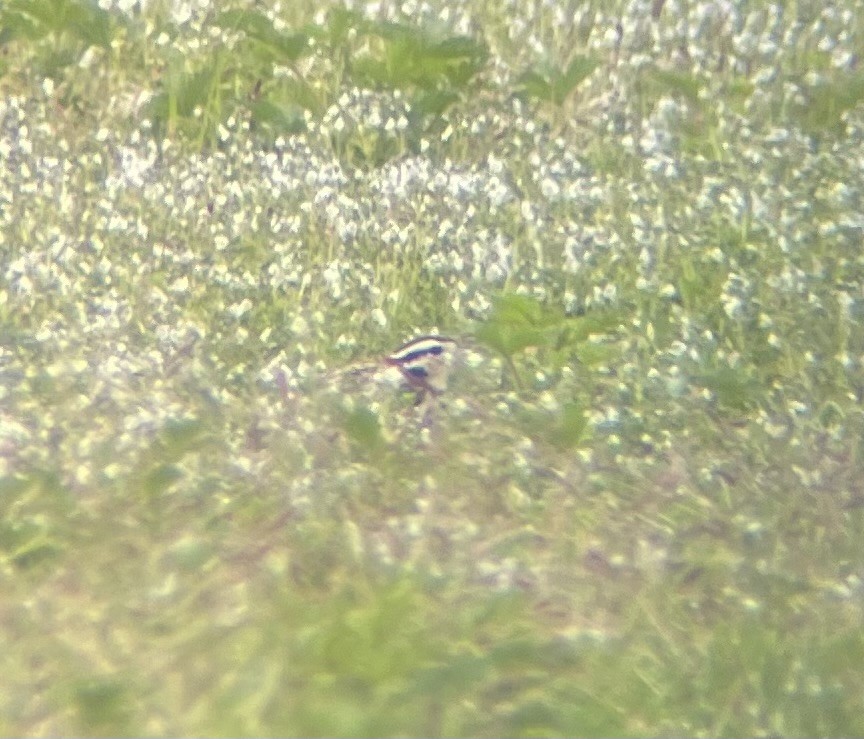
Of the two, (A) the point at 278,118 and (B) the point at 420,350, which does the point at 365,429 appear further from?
(A) the point at 278,118

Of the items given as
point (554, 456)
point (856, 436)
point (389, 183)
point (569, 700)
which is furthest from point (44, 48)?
point (569, 700)

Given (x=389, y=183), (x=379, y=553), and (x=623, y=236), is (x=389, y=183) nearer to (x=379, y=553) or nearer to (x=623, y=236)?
(x=623, y=236)

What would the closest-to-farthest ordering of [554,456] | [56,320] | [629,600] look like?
[629,600]
[554,456]
[56,320]

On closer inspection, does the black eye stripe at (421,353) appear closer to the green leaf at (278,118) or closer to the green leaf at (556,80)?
the green leaf at (278,118)

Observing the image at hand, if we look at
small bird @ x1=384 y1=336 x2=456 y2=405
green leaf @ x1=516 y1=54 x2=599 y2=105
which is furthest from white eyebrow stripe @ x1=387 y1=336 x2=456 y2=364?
green leaf @ x1=516 y1=54 x2=599 y2=105

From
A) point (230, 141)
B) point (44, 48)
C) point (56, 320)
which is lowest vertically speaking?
point (56, 320)
